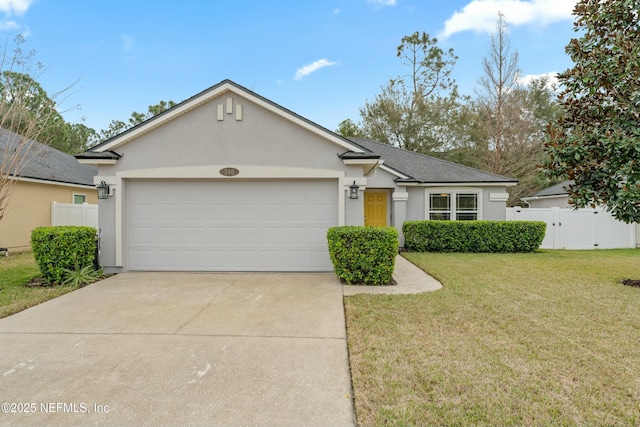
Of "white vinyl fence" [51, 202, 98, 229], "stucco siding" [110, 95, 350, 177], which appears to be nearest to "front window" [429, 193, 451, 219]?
"stucco siding" [110, 95, 350, 177]

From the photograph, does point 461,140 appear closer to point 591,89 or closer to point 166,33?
point 591,89

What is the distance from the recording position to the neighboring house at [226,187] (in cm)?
809

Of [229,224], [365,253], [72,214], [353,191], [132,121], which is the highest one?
[132,121]

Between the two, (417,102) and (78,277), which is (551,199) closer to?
(417,102)

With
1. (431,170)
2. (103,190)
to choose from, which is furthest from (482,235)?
(103,190)

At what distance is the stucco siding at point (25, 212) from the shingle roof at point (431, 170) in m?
12.4

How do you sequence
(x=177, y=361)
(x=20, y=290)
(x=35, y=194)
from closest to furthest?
(x=177, y=361) < (x=20, y=290) < (x=35, y=194)

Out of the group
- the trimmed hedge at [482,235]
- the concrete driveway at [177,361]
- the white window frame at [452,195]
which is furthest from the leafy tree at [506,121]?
the concrete driveway at [177,361]

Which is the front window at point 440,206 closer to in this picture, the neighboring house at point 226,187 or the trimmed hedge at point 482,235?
the trimmed hedge at point 482,235

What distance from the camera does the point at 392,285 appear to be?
7.13 meters

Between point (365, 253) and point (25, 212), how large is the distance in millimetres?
12949

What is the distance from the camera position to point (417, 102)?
2512cm

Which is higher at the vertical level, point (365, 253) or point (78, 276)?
point (365, 253)

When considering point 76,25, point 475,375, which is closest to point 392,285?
point 475,375
